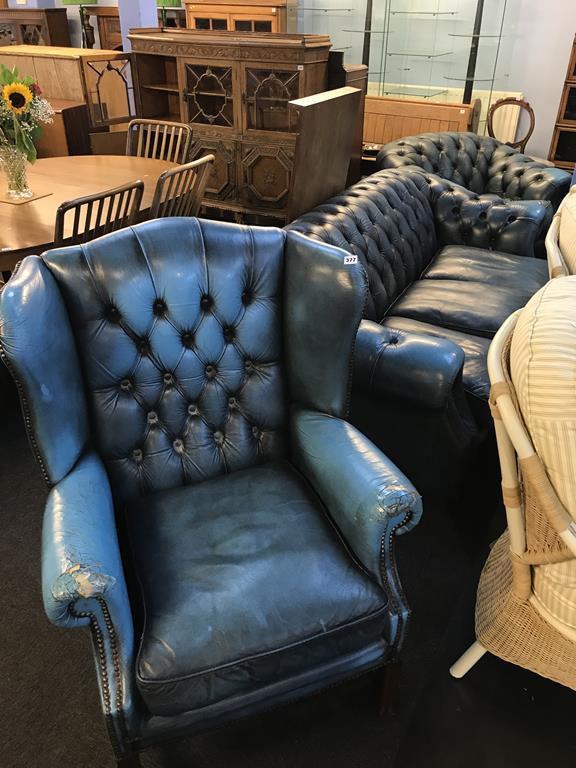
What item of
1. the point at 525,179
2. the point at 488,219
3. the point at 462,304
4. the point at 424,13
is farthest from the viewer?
the point at 424,13

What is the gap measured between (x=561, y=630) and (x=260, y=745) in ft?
2.27

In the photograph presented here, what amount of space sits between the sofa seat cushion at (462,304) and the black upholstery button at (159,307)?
124 cm

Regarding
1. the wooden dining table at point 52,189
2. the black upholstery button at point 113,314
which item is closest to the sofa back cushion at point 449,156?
the wooden dining table at point 52,189

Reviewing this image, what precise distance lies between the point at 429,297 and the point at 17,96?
177 cm

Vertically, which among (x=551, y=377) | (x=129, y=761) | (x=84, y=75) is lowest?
(x=129, y=761)

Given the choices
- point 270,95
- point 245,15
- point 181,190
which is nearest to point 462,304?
point 181,190

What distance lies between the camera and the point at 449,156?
3.36 metres

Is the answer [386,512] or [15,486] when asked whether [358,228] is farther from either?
[15,486]

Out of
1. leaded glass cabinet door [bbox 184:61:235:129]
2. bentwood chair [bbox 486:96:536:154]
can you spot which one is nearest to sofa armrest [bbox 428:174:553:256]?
bentwood chair [bbox 486:96:536:154]

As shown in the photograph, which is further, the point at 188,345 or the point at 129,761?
the point at 188,345

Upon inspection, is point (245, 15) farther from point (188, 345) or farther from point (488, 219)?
point (188, 345)

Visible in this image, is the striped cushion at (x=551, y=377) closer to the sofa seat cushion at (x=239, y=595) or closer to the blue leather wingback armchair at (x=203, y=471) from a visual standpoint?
the blue leather wingback armchair at (x=203, y=471)

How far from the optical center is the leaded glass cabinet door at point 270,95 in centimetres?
364

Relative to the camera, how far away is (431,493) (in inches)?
74.0
